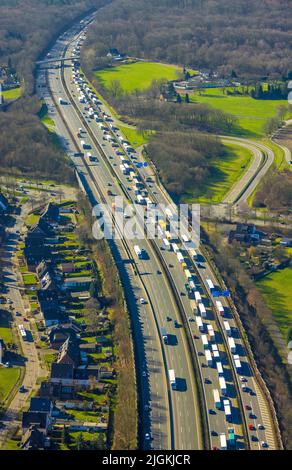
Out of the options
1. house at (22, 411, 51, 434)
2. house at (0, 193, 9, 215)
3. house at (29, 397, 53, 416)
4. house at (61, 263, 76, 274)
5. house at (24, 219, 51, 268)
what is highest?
house at (0, 193, 9, 215)

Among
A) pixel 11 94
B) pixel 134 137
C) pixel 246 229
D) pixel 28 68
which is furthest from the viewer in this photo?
pixel 28 68

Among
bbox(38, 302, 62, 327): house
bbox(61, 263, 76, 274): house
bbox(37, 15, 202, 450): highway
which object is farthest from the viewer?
bbox(61, 263, 76, 274): house

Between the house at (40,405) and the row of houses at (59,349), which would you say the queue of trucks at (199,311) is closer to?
the row of houses at (59,349)

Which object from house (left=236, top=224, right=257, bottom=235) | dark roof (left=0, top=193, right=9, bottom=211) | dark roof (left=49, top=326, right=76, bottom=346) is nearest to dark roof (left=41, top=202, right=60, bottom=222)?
dark roof (left=0, top=193, right=9, bottom=211)

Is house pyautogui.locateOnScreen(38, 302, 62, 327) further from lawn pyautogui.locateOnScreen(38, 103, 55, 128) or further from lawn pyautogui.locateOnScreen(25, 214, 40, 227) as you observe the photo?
lawn pyautogui.locateOnScreen(38, 103, 55, 128)

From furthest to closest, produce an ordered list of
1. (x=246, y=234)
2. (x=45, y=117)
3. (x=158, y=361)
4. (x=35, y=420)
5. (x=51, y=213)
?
(x=45, y=117)
(x=51, y=213)
(x=246, y=234)
(x=158, y=361)
(x=35, y=420)

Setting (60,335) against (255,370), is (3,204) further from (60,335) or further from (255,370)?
(255,370)

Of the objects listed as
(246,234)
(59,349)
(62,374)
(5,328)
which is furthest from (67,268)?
(246,234)
